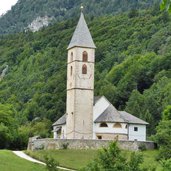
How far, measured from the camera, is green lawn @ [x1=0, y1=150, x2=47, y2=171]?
5562 centimetres

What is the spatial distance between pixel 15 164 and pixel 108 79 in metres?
82.2

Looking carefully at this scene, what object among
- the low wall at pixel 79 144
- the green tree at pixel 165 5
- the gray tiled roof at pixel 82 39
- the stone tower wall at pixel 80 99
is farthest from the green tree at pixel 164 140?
the green tree at pixel 165 5

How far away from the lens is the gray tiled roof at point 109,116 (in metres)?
72.1

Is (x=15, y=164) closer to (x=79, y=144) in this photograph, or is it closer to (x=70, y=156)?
(x=70, y=156)

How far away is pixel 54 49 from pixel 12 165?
132765 mm

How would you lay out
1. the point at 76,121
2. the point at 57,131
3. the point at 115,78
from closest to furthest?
the point at 76,121, the point at 57,131, the point at 115,78

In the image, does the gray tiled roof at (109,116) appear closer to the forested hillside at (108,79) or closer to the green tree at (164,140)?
the green tree at (164,140)

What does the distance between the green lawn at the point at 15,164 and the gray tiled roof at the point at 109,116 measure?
1358cm

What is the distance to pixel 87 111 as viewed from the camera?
71750 mm

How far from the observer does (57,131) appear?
77062mm

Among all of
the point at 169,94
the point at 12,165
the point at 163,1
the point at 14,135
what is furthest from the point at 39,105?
the point at 163,1

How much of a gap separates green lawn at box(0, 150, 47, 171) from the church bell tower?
37.3 ft

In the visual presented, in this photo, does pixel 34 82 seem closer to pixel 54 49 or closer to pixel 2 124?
pixel 54 49

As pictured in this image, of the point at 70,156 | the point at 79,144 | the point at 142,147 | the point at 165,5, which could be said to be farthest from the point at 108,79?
the point at 165,5
